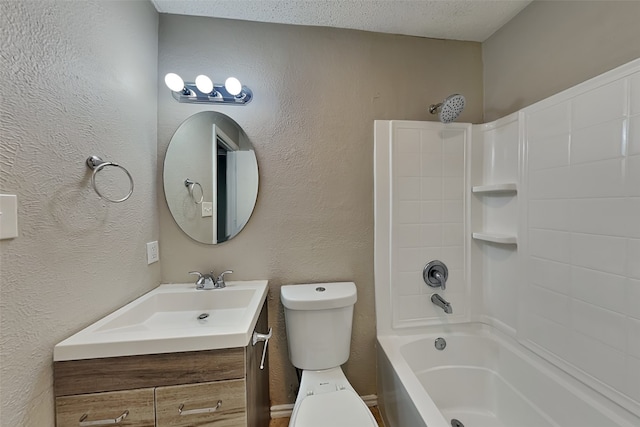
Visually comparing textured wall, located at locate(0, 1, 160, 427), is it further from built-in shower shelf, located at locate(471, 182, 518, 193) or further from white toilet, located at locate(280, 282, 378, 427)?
built-in shower shelf, located at locate(471, 182, 518, 193)

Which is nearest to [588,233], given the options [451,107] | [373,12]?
[451,107]

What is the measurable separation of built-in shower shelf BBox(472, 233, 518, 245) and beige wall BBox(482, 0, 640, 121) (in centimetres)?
75

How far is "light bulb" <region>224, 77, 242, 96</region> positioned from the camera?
140 cm

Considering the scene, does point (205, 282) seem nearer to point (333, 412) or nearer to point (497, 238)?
point (333, 412)

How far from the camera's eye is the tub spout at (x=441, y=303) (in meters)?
1.57

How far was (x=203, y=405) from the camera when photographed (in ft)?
2.92

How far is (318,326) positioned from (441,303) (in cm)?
81

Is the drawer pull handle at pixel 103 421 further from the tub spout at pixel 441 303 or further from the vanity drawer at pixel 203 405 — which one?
the tub spout at pixel 441 303

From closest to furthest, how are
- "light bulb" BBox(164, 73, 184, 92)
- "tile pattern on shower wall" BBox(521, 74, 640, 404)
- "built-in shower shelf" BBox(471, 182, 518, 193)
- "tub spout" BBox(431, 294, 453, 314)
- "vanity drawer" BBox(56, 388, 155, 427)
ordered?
"vanity drawer" BBox(56, 388, 155, 427) → "tile pattern on shower wall" BBox(521, 74, 640, 404) → "light bulb" BBox(164, 73, 184, 92) → "built-in shower shelf" BBox(471, 182, 518, 193) → "tub spout" BBox(431, 294, 453, 314)

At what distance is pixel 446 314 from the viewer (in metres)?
1.68

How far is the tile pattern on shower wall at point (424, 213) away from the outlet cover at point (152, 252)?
1373mm

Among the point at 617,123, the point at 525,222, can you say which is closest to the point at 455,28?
the point at 617,123

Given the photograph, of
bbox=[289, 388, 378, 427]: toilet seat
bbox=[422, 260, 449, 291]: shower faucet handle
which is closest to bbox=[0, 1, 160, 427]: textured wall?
bbox=[289, 388, 378, 427]: toilet seat

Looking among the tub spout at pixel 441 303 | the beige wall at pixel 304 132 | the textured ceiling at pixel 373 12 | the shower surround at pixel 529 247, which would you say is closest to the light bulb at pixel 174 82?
the beige wall at pixel 304 132
